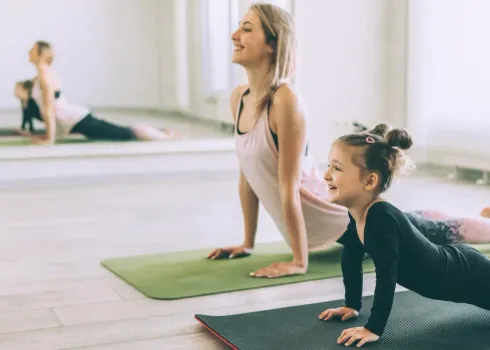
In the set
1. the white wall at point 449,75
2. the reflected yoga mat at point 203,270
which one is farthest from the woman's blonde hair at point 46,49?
the reflected yoga mat at point 203,270

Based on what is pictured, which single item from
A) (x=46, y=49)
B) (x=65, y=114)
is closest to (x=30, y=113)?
(x=65, y=114)

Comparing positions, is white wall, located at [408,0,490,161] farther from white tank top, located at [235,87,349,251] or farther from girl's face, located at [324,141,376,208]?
girl's face, located at [324,141,376,208]

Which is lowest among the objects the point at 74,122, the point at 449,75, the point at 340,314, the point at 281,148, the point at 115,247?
the point at 115,247

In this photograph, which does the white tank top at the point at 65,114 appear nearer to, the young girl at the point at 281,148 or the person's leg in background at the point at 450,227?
the young girl at the point at 281,148

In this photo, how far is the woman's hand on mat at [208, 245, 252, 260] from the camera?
2941 millimetres

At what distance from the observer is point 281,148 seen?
259 cm

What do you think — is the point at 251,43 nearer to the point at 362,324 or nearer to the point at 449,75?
the point at 362,324

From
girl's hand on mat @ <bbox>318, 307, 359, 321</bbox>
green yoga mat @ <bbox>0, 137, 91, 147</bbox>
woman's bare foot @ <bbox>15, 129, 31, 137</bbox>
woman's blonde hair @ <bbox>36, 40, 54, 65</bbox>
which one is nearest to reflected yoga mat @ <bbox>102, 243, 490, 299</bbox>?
girl's hand on mat @ <bbox>318, 307, 359, 321</bbox>

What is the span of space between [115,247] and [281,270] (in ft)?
2.93

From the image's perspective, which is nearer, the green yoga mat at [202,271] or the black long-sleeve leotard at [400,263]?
the black long-sleeve leotard at [400,263]

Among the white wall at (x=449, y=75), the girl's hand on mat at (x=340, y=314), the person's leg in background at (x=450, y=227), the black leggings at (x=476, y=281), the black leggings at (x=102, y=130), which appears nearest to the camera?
the black leggings at (x=476, y=281)

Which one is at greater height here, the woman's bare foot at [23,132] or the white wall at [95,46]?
the white wall at [95,46]

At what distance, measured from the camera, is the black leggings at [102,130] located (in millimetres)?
5367

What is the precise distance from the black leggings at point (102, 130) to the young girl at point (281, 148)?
267cm
